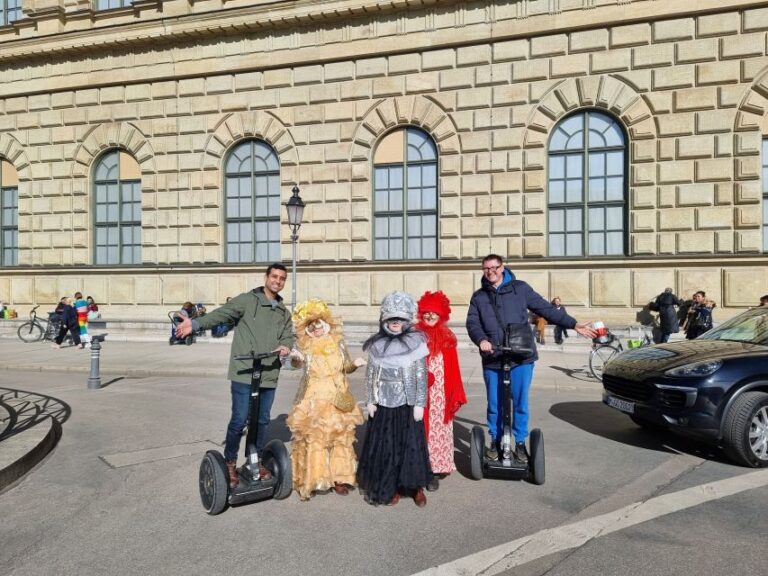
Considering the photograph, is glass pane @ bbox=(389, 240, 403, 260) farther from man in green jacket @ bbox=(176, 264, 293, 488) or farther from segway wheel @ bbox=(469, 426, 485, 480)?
man in green jacket @ bbox=(176, 264, 293, 488)

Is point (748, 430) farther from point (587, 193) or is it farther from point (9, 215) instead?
point (9, 215)

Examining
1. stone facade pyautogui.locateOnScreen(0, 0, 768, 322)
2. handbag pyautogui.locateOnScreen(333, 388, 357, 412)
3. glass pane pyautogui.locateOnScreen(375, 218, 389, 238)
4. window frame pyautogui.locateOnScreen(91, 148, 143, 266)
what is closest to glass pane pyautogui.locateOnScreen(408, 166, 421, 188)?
stone facade pyautogui.locateOnScreen(0, 0, 768, 322)

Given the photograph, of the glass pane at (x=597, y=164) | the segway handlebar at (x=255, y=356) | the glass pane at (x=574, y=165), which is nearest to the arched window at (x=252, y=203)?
the glass pane at (x=574, y=165)

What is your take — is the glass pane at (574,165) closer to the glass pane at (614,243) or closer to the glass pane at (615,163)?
the glass pane at (615,163)

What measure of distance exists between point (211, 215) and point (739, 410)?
16971 millimetres

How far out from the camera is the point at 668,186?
52.2 feet

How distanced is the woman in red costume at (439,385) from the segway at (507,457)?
0.82ft

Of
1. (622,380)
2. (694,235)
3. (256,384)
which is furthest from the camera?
(694,235)

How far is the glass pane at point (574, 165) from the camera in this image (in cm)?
1697

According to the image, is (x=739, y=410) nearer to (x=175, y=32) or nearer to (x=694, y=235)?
(x=694, y=235)

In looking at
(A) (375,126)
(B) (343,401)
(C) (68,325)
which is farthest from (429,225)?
(B) (343,401)

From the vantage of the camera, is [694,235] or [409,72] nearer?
[694,235]

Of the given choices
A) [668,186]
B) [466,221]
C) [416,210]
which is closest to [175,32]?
[416,210]

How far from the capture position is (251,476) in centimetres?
482
